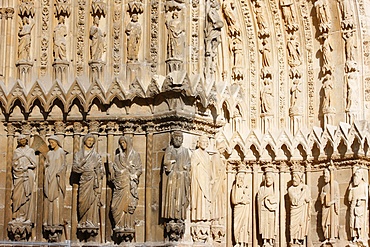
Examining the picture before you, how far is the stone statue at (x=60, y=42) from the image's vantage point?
688 inches

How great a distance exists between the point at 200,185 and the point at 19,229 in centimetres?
304

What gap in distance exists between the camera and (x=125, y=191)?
16750mm

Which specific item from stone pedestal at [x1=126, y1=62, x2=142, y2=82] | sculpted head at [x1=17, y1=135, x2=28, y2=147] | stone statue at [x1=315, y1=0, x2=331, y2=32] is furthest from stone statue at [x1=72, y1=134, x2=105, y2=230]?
stone statue at [x1=315, y1=0, x2=331, y2=32]

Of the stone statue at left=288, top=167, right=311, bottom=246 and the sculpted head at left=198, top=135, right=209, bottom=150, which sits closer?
the sculpted head at left=198, top=135, right=209, bottom=150

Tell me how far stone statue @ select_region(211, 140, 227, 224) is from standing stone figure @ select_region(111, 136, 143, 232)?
1.78 m

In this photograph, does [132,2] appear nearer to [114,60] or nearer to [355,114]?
[114,60]

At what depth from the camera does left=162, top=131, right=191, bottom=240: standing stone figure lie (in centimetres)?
1652

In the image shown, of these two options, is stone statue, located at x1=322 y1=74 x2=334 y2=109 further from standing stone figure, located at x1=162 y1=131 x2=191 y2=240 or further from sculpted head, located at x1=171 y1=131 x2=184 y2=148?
standing stone figure, located at x1=162 y1=131 x2=191 y2=240

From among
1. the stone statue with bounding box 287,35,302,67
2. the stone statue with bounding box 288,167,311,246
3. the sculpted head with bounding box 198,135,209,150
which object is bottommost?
the stone statue with bounding box 288,167,311,246

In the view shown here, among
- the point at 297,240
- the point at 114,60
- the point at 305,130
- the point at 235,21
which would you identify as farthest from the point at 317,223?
the point at 114,60

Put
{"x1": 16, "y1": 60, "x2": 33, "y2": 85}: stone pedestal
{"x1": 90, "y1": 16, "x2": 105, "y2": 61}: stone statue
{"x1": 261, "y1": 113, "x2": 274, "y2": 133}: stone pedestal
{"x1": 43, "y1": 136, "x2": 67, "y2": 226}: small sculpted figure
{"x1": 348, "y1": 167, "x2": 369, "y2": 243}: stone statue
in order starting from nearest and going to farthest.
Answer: {"x1": 43, "y1": 136, "x2": 67, "y2": 226}: small sculpted figure
{"x1": 90, "y1": 16, "x2": 105, "y2": 61}: stone statue
{"x1": 16, "y1": 60, "x2": 33, "y2": 85}: stone pedestal
{"x1": 348, "y1": 167, "x2": 369, "y2": 243}: stone statue
{"x1": 261, "y1": 113, "x2": 274, "y2": 133}: stone pedestal

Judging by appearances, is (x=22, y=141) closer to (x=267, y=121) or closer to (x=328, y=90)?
(x=267, y=121)

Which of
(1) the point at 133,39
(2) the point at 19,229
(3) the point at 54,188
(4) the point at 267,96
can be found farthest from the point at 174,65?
(4) the point at 267,96

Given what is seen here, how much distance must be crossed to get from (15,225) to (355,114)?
23.4ft
